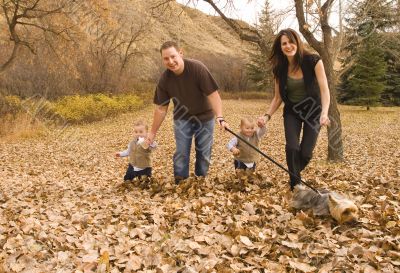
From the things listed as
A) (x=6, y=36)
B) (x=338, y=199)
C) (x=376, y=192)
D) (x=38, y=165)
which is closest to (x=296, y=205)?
(x=338, y=199)

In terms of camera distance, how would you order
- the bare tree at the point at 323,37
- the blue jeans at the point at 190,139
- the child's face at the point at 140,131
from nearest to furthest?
the blue jeans at the point at 190,139, the child's face at the point at 140,131, the bare tree at the point at 323,37

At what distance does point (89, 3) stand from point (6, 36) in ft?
18.5

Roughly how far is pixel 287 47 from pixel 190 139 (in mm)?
1997

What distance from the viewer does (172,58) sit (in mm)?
5242

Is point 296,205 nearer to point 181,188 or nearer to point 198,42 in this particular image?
point 181,188

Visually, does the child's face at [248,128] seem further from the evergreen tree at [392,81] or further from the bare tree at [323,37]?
the evergreen tree at [392,81]

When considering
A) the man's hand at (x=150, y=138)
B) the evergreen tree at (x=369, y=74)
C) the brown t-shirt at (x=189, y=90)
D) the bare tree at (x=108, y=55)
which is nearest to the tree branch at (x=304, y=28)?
the brown t-shirt at (x=189, y=90)

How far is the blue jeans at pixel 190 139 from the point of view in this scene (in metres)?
5.83

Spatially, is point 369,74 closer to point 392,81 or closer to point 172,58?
point 392,81

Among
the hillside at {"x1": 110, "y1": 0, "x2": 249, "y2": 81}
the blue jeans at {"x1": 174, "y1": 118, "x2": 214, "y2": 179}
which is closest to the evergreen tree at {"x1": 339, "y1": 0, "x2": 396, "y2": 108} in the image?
the hillside at {"x1": 110, "y1": 0, "x2": 249, "y2": 81}

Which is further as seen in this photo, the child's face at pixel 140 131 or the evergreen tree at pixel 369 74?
the evergreen tree at pixel 369 74

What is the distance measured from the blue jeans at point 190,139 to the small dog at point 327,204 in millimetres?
1807

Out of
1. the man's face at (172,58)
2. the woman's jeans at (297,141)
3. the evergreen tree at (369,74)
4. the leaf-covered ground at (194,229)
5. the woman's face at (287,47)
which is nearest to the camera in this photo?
the leaf-covered ground at (194,229)

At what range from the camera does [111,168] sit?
11688 mm
